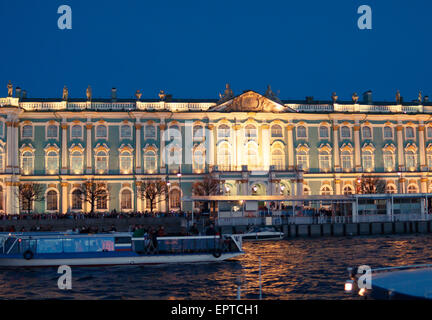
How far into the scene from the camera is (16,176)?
211 ft

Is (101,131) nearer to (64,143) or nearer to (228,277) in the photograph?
(64,143)

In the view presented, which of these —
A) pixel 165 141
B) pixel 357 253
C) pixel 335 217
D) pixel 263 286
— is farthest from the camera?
pixel 165 141

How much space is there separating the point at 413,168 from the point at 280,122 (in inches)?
713

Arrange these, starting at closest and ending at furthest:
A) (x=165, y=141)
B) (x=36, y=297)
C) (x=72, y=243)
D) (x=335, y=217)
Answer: (x=36, y=297) < (x=72, y=243) < (x=335, y=217) < (x=165, y=141)

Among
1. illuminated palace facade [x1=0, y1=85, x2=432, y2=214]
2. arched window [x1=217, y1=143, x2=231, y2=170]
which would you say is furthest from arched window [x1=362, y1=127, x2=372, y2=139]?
arched window [x1=217, y1=143, x2=231, y2=170]

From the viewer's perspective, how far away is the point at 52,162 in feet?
220

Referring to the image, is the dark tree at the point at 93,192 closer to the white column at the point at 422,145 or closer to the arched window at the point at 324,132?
the arched window at the point at 324,132

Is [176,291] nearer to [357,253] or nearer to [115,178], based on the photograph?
[357,253]

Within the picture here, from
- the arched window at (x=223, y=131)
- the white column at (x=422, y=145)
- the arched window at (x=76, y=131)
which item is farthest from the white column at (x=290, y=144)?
the arched window at (x=76, y=131)

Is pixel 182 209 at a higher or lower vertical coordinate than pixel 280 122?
lower

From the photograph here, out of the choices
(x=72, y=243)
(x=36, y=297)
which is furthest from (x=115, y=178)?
(x=36, y=297)

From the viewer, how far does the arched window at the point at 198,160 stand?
6875 centimetres

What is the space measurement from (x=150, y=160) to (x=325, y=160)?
21494 mm

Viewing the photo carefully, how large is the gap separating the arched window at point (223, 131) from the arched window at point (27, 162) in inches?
867
